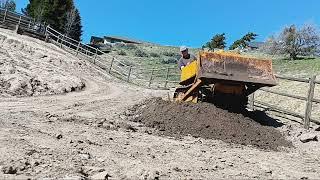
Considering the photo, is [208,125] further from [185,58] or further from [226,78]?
[185,58]

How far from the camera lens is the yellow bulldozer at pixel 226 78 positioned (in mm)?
11984

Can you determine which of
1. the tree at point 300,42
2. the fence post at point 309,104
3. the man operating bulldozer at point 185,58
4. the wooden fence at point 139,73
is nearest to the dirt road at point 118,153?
the fence post at point 309,104

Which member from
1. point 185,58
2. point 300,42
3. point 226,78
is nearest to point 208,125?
point 226,78

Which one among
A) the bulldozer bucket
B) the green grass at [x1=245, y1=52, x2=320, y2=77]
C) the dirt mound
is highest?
the green grass at [x1=245, y1=52, x2=320, y2=77]

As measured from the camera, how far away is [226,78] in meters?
11.9

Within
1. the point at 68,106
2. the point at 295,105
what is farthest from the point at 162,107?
the point at 295,105

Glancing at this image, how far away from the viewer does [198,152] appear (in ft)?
28.9

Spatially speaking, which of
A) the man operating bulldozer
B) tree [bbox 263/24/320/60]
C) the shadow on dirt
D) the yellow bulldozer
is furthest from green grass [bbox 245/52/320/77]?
the yellow bulldozer

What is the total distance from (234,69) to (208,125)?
5.76ft

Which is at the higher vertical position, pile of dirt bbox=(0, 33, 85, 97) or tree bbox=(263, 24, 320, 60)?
tree bbox=(263, 24, 320, 60)

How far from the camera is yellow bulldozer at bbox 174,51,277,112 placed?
12.0 meters

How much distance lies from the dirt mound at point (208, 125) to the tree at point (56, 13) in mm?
46391

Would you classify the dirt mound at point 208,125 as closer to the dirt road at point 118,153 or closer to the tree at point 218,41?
the dirt road at point 118,153

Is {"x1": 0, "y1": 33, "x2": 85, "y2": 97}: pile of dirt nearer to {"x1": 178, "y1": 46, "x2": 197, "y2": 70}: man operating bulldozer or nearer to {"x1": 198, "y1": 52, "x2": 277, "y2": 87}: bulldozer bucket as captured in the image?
{"x1": 178, "y1": 46, "x2": 197, "y2": 70}: man operating bulldozer
